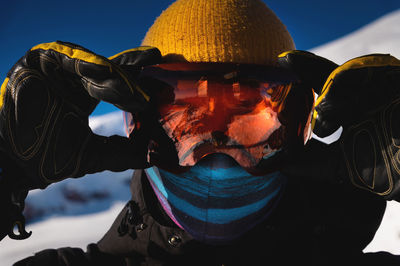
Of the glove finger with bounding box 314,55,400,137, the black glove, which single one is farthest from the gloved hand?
the black glove

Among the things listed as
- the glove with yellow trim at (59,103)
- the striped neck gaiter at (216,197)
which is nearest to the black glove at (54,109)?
the glove with yellow trim at (59,103)

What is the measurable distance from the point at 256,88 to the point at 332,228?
0.59 meters

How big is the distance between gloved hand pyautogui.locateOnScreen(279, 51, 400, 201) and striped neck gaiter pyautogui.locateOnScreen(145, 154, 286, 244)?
299 mm

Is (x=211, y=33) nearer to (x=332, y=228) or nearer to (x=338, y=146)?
(x=338, y=146)

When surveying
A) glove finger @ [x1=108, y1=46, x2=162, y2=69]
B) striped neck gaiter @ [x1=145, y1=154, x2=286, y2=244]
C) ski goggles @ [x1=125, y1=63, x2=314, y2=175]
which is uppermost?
glove finger @ [x1=108, y1=46, x2=162, y2=69]

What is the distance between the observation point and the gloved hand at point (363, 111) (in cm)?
85

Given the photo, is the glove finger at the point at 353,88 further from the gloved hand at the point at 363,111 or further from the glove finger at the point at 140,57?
the glove finger at the point at 140,57

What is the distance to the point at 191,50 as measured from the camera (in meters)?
1.07

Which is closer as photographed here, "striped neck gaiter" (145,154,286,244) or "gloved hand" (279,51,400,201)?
"gloved hand" (279,51,400,201)

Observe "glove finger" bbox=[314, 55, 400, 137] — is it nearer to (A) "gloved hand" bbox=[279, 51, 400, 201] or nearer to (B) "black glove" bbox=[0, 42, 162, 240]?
(A) "gloved hand" bbox=[279, 51, 400, 201]

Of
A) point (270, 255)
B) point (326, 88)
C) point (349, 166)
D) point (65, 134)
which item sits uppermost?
point (326, 88)

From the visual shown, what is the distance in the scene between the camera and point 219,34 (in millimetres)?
1067

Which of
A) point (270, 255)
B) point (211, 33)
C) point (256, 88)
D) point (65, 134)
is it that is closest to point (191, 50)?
point (211, 33)

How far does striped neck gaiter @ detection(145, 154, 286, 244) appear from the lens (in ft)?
3.66
